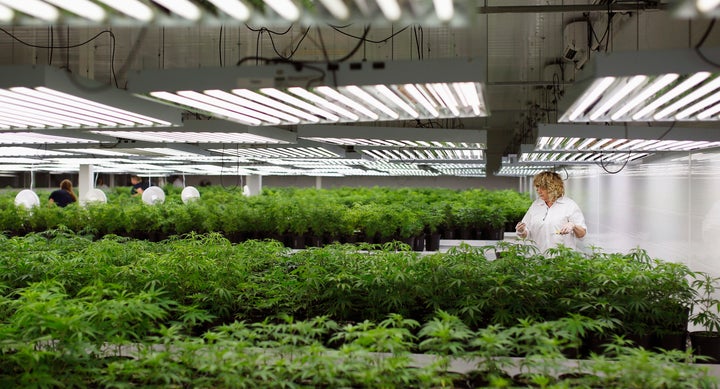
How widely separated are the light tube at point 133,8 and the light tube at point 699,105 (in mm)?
2507

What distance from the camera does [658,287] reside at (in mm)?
3418

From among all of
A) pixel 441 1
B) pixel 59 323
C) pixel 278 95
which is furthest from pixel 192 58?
pixel 441 1

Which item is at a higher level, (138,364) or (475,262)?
(475,262)

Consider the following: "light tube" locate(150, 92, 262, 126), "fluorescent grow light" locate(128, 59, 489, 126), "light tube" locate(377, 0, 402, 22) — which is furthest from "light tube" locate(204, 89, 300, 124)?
"light tube" locate(377, 0, 402, 22)

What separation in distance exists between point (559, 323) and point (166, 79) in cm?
203

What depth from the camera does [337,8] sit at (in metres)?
2.06

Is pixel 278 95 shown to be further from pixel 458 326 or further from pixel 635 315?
pixel 635 315

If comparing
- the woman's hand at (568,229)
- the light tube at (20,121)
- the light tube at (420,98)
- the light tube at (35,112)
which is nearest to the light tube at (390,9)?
the light tube at (420,98)

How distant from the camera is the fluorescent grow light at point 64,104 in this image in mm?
3004

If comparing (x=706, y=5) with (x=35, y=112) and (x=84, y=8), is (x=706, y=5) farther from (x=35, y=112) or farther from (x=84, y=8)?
(x=35, y=112)

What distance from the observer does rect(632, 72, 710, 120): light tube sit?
8.47ft

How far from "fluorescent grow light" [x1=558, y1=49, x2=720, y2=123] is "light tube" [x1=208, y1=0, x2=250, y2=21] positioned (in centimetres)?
137

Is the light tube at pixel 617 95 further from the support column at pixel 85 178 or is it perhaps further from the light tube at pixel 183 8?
the support column at pixel 85 178

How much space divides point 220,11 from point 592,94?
5.94 ft
